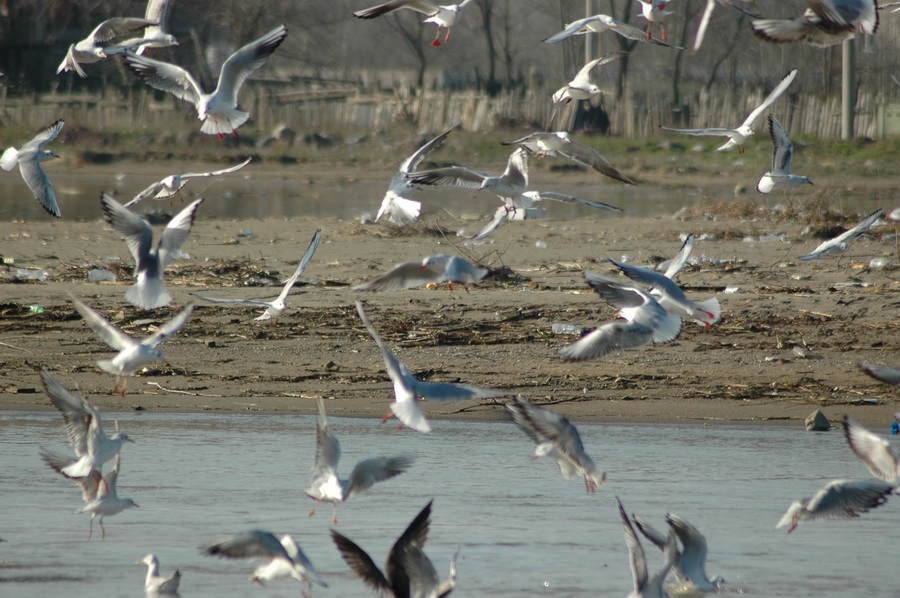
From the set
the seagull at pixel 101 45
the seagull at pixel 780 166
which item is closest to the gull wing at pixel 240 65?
the seagull at pixel 101 45

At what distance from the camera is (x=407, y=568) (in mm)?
4977

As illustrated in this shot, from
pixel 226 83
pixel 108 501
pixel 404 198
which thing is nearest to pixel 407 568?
pixel 108 501

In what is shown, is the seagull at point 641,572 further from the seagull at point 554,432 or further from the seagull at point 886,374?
the seagull at point 886,374

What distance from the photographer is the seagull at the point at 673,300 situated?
6.54 m

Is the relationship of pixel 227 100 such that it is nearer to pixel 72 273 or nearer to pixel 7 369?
pixel 7 369

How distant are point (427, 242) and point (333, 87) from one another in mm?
26868

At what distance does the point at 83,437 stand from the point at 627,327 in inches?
103

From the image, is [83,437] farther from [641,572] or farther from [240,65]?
[240,65]

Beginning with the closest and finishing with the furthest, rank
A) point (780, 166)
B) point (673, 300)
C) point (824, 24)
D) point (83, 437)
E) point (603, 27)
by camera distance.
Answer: point (83, 437), point (673, 300), point (824, 24), point (603, 27), point (780, 166)

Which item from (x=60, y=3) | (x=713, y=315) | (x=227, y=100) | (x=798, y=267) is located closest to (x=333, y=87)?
(x=60, y=3)

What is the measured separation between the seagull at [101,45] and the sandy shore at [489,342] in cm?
211

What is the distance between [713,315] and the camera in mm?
6531

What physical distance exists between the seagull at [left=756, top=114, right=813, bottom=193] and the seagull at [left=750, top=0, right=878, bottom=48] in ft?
6.45

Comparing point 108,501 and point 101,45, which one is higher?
point 101,45
